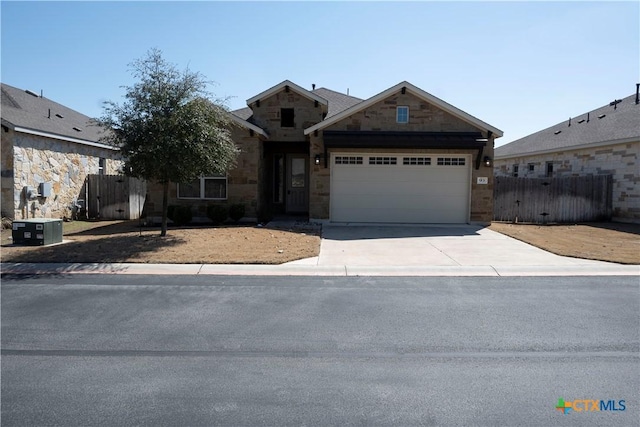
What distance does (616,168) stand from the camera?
1919 centimetres

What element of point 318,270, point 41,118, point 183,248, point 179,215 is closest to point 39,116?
point 41,118

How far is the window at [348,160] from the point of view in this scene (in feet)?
54.2

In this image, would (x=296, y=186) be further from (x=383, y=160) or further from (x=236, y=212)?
(x=383, y=160)

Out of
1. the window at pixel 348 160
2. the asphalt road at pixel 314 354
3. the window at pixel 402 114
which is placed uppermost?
the window at pixel 402 114

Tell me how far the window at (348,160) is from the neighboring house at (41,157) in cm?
842

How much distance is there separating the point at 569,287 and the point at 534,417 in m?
5.09

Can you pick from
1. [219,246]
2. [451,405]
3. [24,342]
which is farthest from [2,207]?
[451,405]

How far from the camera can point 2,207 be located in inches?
614

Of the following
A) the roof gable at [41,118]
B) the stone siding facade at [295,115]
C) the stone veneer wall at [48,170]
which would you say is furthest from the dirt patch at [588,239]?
the roof gable at [41,118]

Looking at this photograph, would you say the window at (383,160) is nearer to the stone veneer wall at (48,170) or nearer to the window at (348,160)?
the window at (348,160)

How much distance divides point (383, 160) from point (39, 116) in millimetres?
14190

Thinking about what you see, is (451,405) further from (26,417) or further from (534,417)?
(26,417)

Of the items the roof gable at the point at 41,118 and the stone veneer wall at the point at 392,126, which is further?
the stone veneer wall at the point at 392,126

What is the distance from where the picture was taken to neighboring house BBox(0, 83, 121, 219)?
15.5 metres
